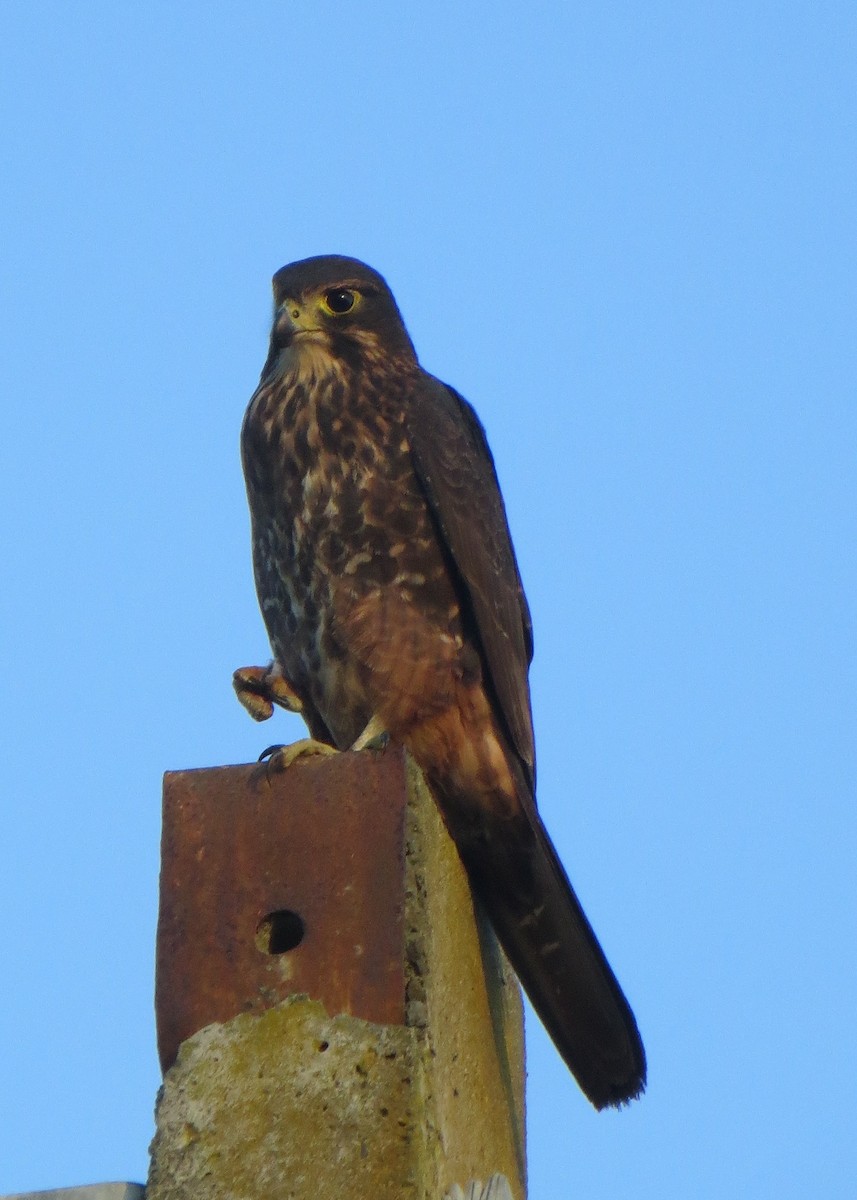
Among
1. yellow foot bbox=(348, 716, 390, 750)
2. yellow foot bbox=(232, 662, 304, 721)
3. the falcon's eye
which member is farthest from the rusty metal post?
the falcon's eye

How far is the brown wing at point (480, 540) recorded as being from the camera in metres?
3.86

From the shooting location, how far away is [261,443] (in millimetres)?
4082

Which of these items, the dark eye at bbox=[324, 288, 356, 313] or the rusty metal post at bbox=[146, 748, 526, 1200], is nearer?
the rusty metal post at bbox=[146, 748, 526, 1200]

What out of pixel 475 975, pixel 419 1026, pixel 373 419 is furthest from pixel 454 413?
pixel 419 1026

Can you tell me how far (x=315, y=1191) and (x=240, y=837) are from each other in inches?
23.4

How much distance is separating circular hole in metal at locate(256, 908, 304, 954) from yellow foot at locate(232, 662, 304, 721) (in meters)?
1.05

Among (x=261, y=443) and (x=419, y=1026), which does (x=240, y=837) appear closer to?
(x=419, y=1026)

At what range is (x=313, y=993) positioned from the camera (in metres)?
Answer: 2.62

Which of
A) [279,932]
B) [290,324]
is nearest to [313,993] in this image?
[279,932]

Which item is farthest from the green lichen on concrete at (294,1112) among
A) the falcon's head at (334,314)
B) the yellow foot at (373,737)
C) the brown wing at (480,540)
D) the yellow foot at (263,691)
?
the falcon's head at (334,314)

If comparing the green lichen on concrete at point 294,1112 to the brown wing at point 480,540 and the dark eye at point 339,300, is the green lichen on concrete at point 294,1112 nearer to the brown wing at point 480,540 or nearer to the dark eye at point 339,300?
the brown wing at point 480,540

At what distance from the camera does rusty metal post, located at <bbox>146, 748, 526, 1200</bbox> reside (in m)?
2.48

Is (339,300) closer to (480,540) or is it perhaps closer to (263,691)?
(480,540)

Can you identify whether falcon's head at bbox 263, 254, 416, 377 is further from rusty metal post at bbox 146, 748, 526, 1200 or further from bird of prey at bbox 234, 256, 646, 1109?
rusty metal post at bbox 146, 748, 526, 1200
